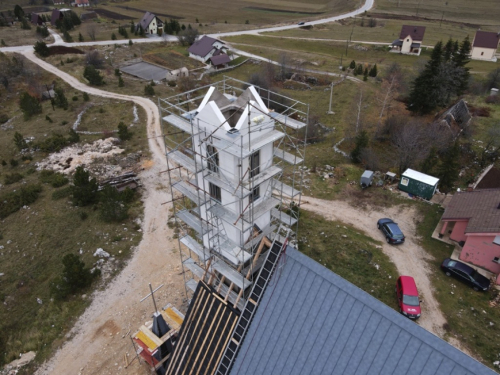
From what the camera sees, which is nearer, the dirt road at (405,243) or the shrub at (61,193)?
the dirt road at (405,243)

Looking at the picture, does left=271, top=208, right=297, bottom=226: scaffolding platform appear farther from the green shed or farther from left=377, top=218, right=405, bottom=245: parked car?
the green shed

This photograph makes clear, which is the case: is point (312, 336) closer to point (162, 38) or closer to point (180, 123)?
point (180, 123)

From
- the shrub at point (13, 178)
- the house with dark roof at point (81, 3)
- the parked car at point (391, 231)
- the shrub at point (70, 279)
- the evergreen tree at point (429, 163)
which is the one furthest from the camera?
the house with dark roof at point (81, 3)

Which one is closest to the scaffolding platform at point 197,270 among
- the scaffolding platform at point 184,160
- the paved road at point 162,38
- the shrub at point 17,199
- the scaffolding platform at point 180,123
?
the scaffolding platform at point 184,160

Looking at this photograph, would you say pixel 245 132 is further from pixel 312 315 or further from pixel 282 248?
pixel 312 315

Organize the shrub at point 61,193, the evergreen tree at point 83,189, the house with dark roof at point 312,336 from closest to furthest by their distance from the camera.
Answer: the house with dark roof at point 312,336, the evergreen tree at point 83,189, the shrub at point 61,193

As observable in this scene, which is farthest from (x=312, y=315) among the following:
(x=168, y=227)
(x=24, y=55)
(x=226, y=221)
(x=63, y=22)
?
(x=63, y=22)

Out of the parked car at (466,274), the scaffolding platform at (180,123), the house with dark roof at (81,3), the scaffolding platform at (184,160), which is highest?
the scaffolding platform at (180,123)

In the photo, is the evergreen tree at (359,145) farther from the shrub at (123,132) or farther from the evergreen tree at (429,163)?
the shrub at (123,132)
